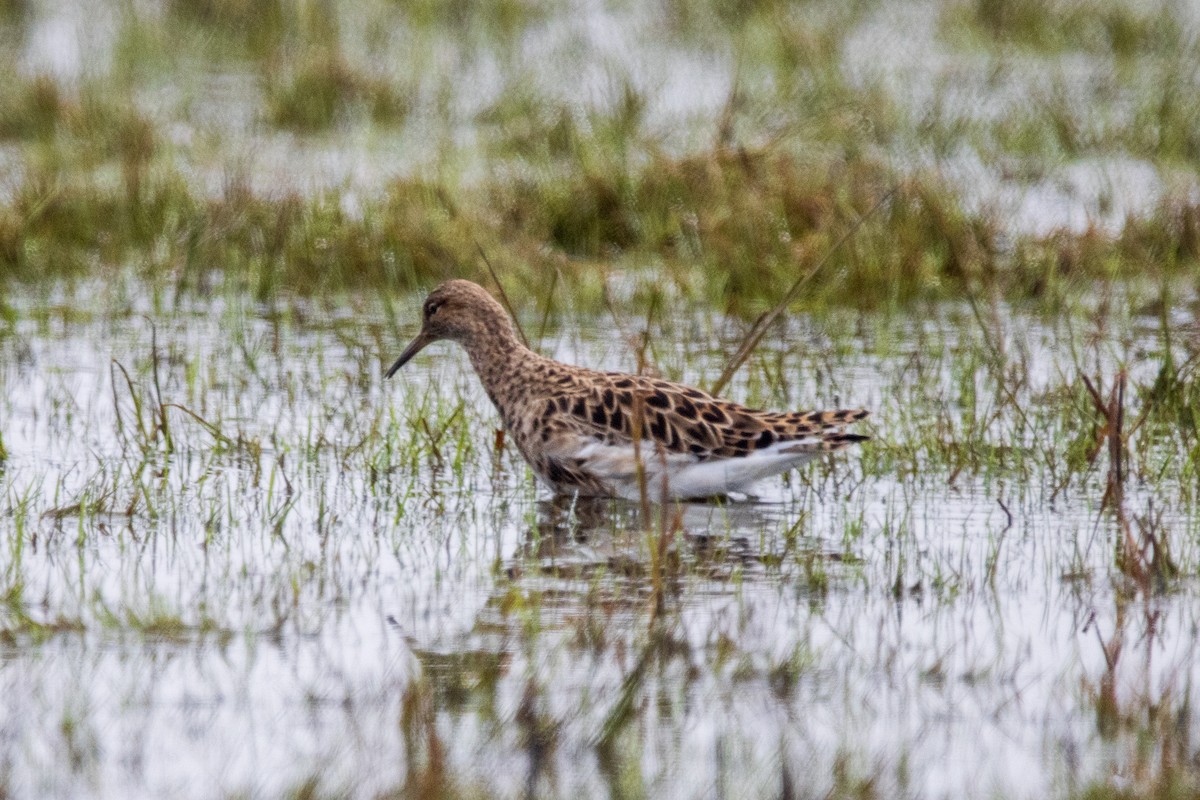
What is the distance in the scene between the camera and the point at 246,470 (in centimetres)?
761

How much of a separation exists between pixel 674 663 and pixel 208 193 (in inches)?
284

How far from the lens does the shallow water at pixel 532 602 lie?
15.5 feet

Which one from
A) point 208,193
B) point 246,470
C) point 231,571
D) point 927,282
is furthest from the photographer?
point 208,193

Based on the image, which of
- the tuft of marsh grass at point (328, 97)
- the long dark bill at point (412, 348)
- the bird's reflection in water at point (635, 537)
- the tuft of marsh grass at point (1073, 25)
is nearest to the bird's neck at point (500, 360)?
the long dark bill at point (412, 348)

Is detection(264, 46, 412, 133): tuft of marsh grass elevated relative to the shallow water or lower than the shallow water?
elevated

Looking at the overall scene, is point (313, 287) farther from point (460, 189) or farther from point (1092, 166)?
point (1092, 166)

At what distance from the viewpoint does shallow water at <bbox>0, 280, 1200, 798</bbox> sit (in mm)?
Answer: 4738

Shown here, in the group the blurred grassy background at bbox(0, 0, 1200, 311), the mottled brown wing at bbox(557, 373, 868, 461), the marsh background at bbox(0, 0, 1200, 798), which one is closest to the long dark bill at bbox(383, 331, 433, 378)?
the marsh background at bbox(0, 0, 1200, 798)

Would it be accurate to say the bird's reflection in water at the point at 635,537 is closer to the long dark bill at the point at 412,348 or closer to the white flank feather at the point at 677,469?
the white flank feather at the point at 677,469

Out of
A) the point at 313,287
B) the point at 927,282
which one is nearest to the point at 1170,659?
the point at 927,282

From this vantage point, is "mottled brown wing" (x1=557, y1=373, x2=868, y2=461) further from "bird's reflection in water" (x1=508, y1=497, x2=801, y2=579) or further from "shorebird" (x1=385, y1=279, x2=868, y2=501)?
"bird's reflection in water" (x1=508, y1=497, x2=801, y2=579)

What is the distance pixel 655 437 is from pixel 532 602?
159 centimetres

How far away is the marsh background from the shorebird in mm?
153

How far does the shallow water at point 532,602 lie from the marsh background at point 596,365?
20mm
